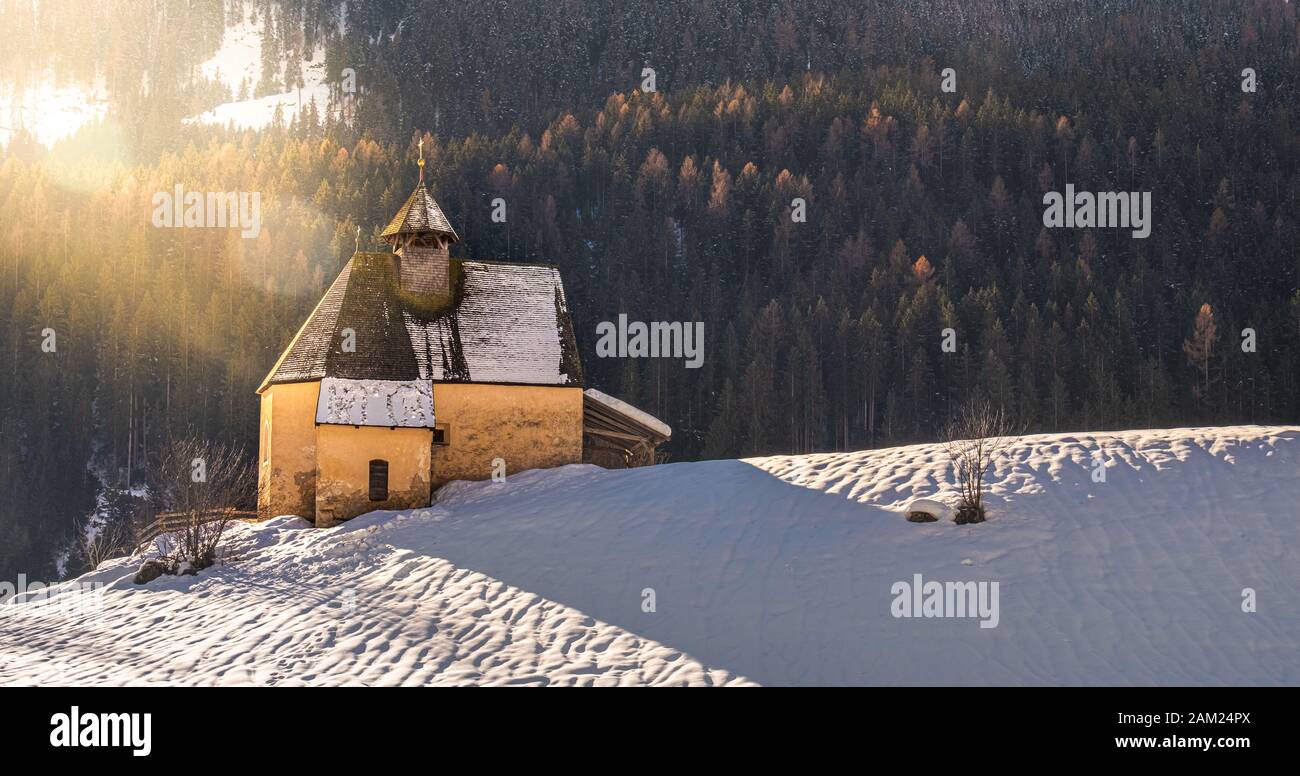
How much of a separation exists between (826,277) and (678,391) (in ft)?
90.6

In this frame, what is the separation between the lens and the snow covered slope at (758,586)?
61.2ft

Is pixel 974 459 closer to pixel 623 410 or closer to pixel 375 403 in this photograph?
pixel 623 410

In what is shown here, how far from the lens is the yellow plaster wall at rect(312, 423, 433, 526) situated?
1220 inches

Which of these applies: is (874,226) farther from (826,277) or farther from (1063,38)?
(1063,38)

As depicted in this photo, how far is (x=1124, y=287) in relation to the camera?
87.6 meters

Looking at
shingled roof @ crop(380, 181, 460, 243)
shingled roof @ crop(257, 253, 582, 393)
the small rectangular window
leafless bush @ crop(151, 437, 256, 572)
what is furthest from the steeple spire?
leafless bush @ crop(151, 437, 256, 572)

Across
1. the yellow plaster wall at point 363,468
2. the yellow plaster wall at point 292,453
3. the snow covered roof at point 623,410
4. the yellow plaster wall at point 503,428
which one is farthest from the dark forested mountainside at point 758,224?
the yellow plaster wall at point 292,453

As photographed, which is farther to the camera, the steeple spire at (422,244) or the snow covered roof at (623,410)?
the steeple spire at (422,244)

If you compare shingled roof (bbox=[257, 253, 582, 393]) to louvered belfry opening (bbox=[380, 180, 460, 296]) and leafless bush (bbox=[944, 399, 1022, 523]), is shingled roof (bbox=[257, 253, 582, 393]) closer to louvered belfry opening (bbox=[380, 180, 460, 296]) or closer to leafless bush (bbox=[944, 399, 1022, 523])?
louvered belfry opening (bbox=[380, 180, 460, 296])

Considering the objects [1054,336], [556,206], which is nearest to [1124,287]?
[1054,336]

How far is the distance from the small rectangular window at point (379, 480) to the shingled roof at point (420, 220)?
778 centimetres

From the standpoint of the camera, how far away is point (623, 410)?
3594 centimetres

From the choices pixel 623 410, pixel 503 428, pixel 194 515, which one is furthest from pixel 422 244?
pixel 194 515

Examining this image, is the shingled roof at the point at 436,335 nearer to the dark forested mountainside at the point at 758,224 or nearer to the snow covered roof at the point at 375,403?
the snow covered roof at the point at 375,403
